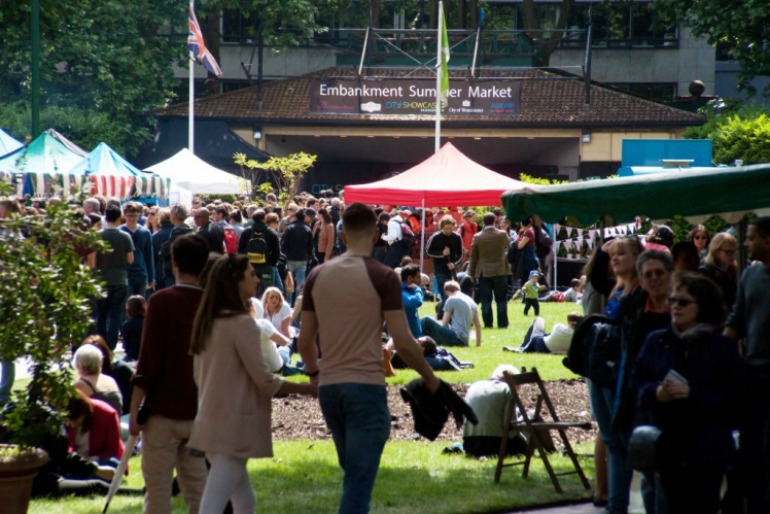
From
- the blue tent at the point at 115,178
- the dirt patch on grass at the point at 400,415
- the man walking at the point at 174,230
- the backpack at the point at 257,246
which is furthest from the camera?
the blue tent at the point at 115,178

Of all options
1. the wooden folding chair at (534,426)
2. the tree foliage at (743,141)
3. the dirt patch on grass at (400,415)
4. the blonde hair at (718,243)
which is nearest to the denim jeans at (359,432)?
the wooden folding chair at (534,426)

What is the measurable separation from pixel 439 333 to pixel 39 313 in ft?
33.9

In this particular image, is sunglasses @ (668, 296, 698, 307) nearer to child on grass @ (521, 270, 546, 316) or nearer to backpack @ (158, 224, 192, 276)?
backpack @ (158, 224, 192, 276)

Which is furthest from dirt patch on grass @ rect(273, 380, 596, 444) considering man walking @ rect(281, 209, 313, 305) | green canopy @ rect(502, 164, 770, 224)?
man walking @ rect(281, 209, 313, 305)

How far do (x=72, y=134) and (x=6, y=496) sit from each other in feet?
118

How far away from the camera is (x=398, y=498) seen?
8.31 metres

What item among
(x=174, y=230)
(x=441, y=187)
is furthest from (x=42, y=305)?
(x=441, y=187)

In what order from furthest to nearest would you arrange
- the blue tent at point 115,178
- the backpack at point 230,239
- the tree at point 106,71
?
the tree at point 106,71 < the blue tent at point 115,178 < the backpack at point 230,239

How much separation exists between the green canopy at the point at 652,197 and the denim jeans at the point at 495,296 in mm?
10006

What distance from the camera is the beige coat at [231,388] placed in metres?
5.95

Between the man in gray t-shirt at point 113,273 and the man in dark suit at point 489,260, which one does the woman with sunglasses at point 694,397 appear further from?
the man in dark suit at point 489,260

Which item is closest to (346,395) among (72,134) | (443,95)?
(443,95)

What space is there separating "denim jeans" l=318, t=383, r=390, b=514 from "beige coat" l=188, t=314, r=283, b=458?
36 centimetres

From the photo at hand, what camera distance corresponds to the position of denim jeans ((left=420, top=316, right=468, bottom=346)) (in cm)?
1672
